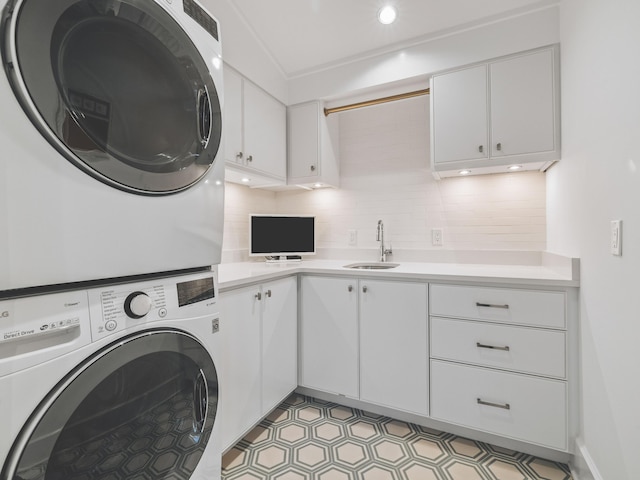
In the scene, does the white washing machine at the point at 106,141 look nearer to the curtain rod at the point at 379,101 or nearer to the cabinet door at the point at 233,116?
the cabinet door at the point at 233,116

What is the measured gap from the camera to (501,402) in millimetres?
1591

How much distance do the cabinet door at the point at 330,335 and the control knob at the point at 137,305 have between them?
131 cm

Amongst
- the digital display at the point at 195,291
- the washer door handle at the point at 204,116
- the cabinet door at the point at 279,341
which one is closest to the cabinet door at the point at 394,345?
the cabinet door at the point at 279,341

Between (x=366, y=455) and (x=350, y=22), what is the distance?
2.54 m

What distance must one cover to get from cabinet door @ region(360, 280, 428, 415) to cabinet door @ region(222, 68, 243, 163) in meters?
1.13

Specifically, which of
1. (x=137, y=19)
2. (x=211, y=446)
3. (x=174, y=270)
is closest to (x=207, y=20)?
(x=137, y=19)

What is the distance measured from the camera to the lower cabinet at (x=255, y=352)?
4.91ft

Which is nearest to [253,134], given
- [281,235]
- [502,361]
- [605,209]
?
[281,235]

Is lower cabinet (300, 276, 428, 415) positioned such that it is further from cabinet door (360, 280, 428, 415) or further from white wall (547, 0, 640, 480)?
white wall (547, 0, 640, 480)

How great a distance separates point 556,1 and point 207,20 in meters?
1.86

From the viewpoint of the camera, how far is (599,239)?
47.7 inches

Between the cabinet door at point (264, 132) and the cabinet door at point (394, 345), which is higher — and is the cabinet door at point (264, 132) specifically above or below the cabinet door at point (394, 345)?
above

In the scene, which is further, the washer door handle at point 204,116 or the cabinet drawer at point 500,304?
the cabinet drawer at point 500,304

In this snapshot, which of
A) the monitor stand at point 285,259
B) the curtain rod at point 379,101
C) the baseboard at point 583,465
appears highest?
the curtain rod at point 379,101
